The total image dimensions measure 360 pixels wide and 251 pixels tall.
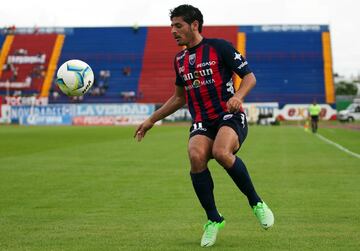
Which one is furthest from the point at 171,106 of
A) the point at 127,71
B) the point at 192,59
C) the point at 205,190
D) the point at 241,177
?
the point at 127,71

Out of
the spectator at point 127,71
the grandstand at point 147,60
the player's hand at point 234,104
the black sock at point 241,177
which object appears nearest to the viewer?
the player's hand at point 234,104

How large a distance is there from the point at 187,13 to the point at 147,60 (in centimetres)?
6818

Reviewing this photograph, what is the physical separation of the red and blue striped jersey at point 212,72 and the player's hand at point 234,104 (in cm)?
44

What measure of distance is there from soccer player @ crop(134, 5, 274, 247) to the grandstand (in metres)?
63.1

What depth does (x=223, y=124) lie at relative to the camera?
707cm

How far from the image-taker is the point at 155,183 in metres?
13.1

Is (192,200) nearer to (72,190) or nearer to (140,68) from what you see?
(72,190)

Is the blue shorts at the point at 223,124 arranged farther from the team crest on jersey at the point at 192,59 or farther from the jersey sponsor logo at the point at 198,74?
the team crest on jersey at the point at 192,59

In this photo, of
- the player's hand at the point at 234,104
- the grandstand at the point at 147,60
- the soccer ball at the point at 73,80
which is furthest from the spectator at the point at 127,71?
the player's hand at the point at 234,104

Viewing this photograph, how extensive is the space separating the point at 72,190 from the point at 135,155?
9.30 meters

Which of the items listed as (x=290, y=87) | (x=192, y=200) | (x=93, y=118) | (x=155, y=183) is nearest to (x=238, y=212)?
(x=192, y=200)

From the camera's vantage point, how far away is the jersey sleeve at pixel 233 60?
7.12 metres

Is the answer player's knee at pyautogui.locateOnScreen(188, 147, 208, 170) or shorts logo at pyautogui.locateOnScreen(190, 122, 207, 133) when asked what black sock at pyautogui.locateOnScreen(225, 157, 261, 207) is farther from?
shorts logo at pyautogui.locateOnScreen(190, 122, 207, 133)

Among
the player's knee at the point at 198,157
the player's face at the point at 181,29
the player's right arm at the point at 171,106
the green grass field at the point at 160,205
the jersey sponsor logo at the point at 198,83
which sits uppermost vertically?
the player's face at the point at 181,29
